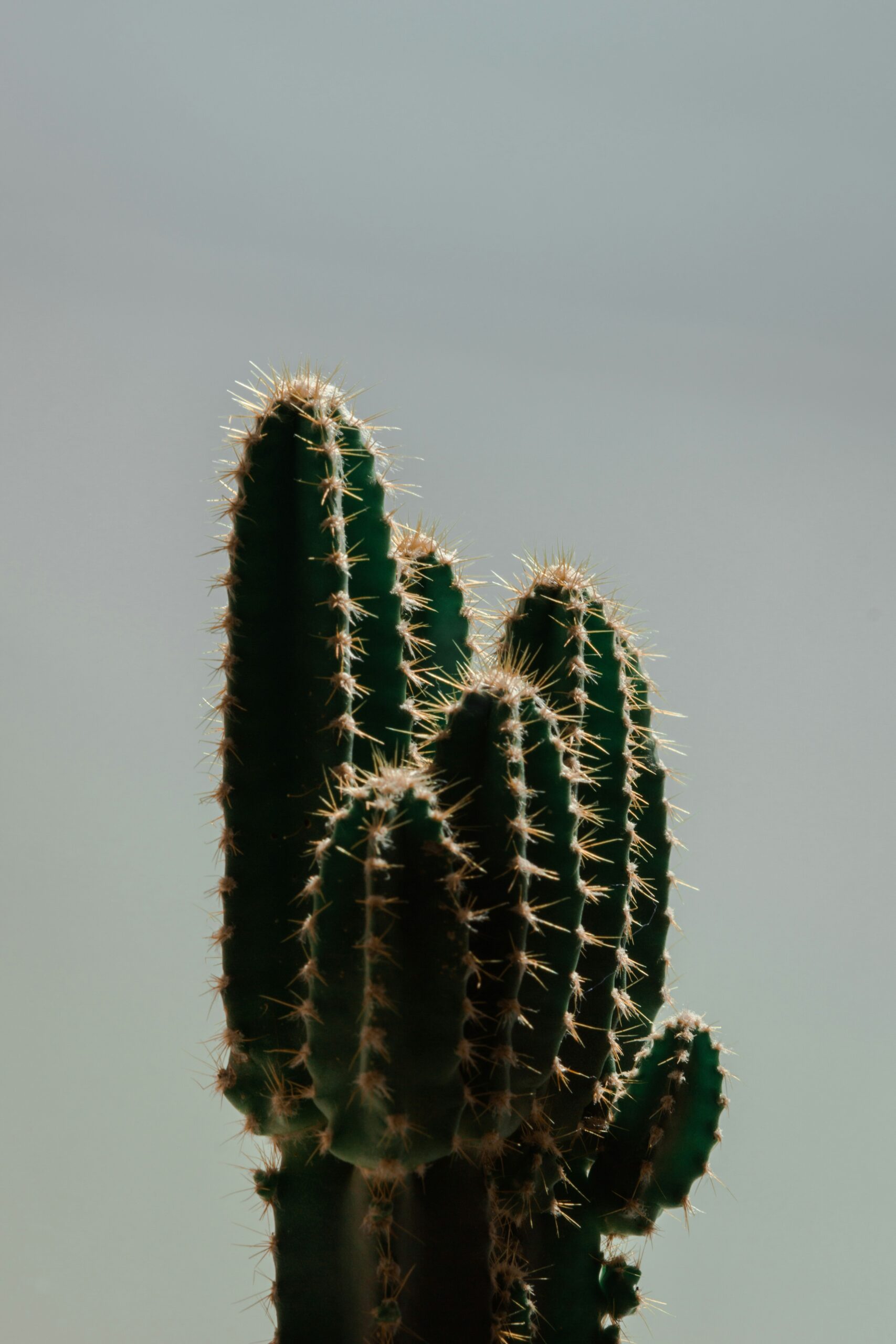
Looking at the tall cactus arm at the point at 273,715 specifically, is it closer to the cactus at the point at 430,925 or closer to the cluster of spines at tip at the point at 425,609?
the cactus at the point at 430,925

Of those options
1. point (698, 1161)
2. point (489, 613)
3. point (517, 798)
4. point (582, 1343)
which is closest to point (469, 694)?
point (517, 798)

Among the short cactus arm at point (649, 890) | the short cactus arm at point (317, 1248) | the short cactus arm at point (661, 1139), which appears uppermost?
the short cactus arm at point (649, 890)

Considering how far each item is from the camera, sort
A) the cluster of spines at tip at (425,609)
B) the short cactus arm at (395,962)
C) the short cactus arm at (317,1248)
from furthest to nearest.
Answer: the cluster of spines at tip at (425,609), the short cactus arm at (317,1248), the short cactus arm at (395,962)

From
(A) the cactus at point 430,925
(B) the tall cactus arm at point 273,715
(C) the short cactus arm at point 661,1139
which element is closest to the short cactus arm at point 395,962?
(A) the cactus at point 430,925

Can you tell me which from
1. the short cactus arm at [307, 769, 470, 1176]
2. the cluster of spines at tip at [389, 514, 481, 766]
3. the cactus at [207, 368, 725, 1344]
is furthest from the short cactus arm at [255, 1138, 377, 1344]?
the cluster of spines at tip at [389, 514, 481, 766]

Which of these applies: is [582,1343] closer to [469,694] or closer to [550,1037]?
[550,1037]

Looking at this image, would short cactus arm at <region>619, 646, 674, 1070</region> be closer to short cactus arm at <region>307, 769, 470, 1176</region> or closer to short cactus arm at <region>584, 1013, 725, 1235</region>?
short cactus arm at <region>584, 1013, 725, 1235</region>

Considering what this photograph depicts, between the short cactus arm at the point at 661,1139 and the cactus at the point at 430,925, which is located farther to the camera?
the short cactus arm at the point at 661,1139

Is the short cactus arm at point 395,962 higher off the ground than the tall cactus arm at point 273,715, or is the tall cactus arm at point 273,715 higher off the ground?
the tall cactus arm at point 273,715
